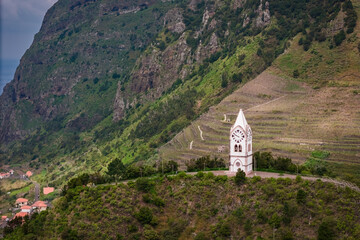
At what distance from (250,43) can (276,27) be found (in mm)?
8364

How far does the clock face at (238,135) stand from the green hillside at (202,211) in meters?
5.57

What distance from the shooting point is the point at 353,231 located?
5362cm

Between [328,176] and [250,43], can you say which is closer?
[328,176]

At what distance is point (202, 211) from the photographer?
65250 millimetres

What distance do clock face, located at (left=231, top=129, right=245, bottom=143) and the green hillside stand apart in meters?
5.57

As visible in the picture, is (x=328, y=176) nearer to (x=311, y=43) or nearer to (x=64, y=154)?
(x=311, y=43)

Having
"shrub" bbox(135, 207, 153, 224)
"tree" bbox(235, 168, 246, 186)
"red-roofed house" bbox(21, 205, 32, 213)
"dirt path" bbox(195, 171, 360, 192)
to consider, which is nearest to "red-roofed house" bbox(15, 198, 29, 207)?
"red-roofed house" bbox(21, 205, 32, 213)

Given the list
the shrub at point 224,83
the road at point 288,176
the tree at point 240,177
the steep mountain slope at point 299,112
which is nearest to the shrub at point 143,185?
the road at point 288,176

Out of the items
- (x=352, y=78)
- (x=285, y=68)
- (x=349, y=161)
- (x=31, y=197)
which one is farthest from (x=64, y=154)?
(x=349, y=161)

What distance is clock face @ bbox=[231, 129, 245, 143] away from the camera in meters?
67.7

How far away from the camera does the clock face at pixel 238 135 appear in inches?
2667

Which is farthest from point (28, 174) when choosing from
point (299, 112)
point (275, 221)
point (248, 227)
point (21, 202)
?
point (275, 221)

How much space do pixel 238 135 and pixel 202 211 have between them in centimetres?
1159

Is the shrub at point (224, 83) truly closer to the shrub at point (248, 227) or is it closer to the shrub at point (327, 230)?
the shrub at point (248, 227)
